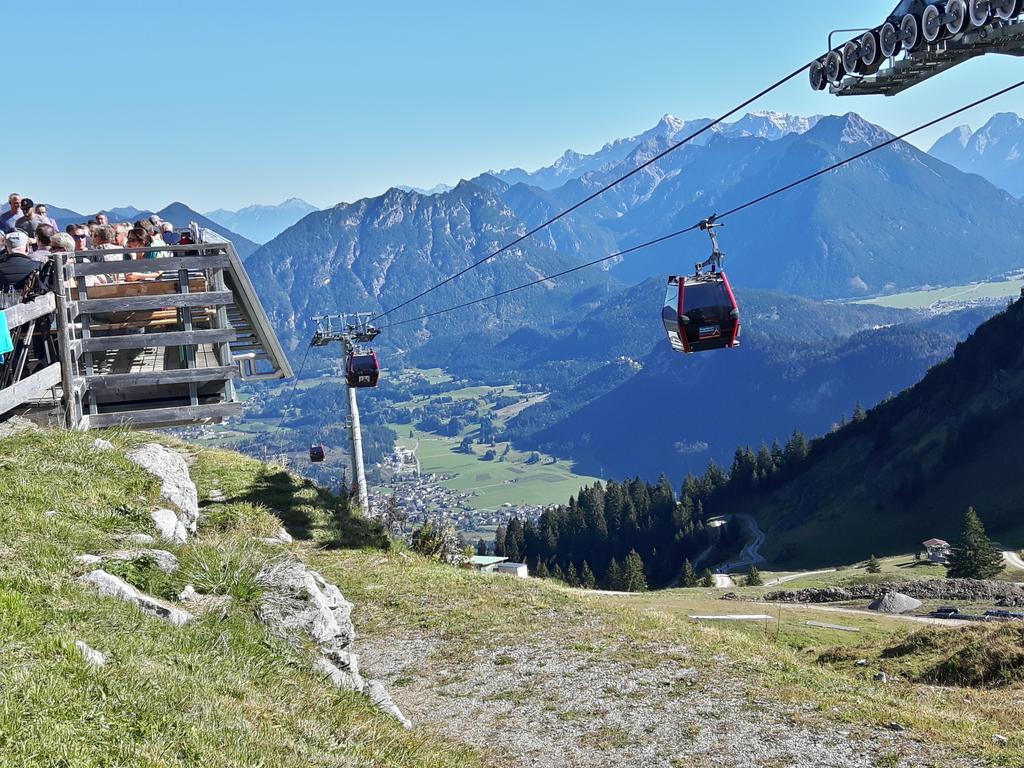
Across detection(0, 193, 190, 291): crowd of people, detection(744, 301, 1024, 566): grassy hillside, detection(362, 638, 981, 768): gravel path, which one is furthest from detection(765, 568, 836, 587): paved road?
detection(362, 638, 981, 768): gravel path

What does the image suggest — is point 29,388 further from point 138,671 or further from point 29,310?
point 138,671

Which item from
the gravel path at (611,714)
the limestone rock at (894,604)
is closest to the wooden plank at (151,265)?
the gravel path at (611,714)

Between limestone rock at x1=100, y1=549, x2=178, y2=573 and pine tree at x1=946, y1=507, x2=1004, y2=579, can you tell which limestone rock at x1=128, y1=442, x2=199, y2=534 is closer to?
limestone rock at x1=100, y1=549, x2=178, y2=573

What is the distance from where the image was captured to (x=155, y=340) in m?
15.8

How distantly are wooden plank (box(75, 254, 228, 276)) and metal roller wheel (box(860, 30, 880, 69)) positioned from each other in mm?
11232

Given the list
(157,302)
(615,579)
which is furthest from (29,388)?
(615,579)

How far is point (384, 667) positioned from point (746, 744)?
515 cm

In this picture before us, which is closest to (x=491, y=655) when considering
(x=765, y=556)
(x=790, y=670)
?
(x=790, y=670)

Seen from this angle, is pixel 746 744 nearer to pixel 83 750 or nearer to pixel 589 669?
pixel 589 669

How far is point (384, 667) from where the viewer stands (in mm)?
13008

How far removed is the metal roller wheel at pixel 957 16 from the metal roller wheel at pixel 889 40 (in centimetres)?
103

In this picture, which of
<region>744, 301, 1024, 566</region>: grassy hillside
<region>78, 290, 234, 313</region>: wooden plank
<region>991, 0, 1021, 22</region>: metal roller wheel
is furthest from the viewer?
<region>744, 301, 1024, 566</region>: grassy hillside

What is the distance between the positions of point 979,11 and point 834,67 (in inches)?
122

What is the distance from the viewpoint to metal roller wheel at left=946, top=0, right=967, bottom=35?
13.1 meters
